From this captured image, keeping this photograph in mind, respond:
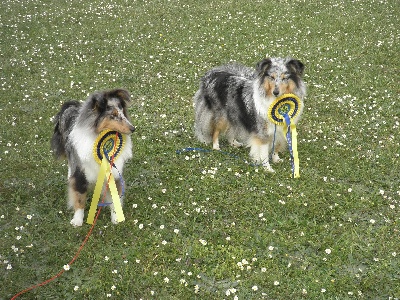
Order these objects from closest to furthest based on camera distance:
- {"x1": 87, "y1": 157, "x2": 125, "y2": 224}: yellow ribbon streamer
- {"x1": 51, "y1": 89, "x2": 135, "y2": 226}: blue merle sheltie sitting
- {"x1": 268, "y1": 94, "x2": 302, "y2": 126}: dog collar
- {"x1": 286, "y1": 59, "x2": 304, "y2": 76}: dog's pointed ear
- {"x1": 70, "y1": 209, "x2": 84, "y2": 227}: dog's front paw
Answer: {"x1": 51, "y1": 89, "x2": 135, "y2": 226}: blue merle sheltie sitting, {"x1": 87, "y1": 157, "x2": 125, "y2": 224}: yellow ribbon streamer, {"x1": 70, "y1": 209, "x2": 84, "y2": 227}: dog's front paw, {"x1": 286, "y1": 59, "x2": 304, "y2": 76}: dog's pointed ear, {"x1": 268, "y1": 94, "x2": 302, "y2": 126}: dog collar

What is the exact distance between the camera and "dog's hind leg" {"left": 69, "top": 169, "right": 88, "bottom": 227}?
6.60 metres

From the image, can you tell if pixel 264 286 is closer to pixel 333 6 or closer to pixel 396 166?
pixel 396 166

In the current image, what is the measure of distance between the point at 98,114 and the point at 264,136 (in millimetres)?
3444

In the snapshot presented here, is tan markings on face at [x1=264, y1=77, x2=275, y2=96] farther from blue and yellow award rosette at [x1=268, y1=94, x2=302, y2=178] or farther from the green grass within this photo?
the green grass

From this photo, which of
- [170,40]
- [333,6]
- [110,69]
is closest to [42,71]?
[110,69]

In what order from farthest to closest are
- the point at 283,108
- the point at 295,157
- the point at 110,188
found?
the point at 295,157, the point at 283,108, the point at 110,188

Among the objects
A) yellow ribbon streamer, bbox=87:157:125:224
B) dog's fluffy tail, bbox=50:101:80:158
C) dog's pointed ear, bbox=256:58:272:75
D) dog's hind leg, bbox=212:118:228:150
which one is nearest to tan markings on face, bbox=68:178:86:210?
yellow ribbon streamer, bbox=87:157:125:224

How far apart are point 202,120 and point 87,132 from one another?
3.46 meters

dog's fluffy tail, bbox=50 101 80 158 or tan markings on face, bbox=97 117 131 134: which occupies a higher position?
tan markings on face, bbox=97 117 131 134

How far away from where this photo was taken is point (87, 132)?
6.23 metres

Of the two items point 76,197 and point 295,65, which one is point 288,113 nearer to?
point 295,65

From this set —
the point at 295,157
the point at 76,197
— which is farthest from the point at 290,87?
the point at 76,197

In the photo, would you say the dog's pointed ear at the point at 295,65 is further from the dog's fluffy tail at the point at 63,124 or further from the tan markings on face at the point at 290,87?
the dog's fluffy tail at the point at 63,124

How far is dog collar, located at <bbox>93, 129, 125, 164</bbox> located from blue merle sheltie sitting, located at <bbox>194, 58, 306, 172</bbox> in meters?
2.92
